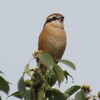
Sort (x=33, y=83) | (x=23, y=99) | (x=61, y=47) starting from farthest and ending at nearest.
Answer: (x=61, y=47), (x=33, y=83), (x=23, y=99)

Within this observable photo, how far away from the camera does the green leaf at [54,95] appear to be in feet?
6.72

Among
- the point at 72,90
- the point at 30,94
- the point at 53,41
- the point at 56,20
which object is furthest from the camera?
the point at 56,20

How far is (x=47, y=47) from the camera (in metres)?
5.34

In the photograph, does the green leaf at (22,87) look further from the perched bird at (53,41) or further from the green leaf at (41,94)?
the perched bird at (53,41)

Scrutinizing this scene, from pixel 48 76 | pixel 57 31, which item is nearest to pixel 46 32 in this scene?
pixel 57 31

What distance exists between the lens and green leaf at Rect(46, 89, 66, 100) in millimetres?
2049

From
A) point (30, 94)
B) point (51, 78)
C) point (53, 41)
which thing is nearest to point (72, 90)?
point (51, 78)

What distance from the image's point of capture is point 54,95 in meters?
2.08

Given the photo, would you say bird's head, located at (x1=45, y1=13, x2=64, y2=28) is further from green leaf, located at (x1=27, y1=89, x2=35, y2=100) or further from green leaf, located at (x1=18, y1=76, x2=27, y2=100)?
green leaf, located at (x1=18, y1=76, x2=27, y2=100)

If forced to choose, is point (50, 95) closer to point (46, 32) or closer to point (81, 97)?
point (81, 97)

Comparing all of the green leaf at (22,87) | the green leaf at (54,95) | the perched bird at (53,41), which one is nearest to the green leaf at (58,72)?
the green leaf at (54,95)

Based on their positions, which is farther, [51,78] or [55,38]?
[55,38]

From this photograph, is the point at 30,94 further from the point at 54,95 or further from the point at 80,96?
the point at 80,96

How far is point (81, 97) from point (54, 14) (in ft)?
11.8
